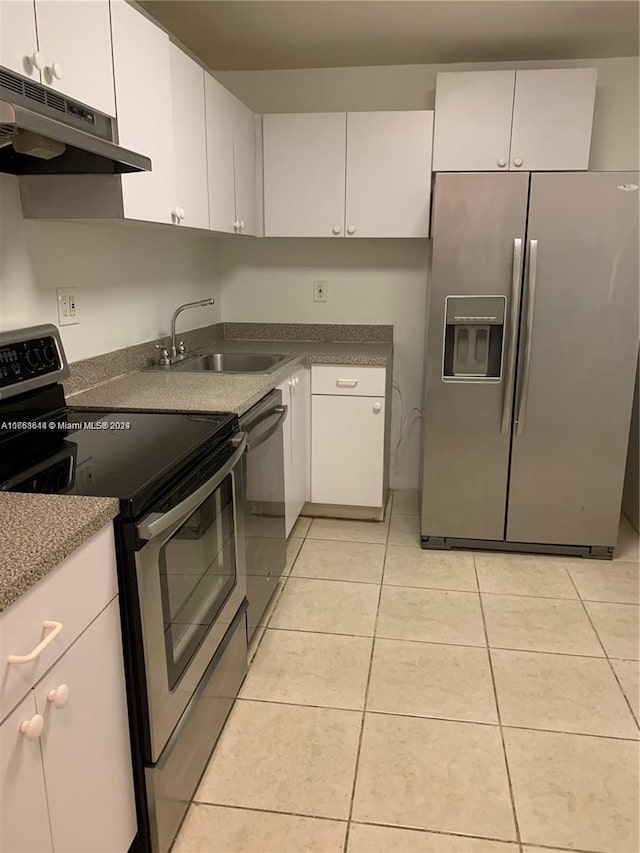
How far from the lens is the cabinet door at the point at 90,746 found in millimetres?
1098

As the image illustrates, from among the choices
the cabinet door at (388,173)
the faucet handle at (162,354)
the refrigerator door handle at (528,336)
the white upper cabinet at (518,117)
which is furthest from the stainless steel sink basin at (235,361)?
the white upper cabinet at (518,117)

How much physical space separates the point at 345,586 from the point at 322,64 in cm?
264

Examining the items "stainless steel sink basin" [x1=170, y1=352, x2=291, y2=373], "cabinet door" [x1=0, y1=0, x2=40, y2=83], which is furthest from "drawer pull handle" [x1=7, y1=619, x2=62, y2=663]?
"stainless steel sink basin" [x1=170, y1=352, x2=291, y2=373]

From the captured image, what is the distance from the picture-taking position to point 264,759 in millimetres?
1848

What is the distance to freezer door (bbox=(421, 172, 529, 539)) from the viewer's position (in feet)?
8.98

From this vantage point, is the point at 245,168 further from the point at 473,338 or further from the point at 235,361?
the point at 473,338

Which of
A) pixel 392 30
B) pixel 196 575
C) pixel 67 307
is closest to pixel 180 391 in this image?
pixel 67 307

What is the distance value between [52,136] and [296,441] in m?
1.92

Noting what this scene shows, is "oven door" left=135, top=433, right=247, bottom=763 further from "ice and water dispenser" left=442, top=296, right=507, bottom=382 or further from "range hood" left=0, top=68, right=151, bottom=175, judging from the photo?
"ice and water dispenser" left=442, top=296, right=507, bottom=382

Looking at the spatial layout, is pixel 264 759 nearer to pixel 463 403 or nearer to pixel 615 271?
pixel 463 403

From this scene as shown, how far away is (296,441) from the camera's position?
3.07 metres

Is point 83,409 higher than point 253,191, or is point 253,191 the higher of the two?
point 253,191

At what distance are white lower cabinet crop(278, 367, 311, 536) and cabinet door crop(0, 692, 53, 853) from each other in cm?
181

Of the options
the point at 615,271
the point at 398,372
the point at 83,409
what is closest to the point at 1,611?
the point at 83,409
